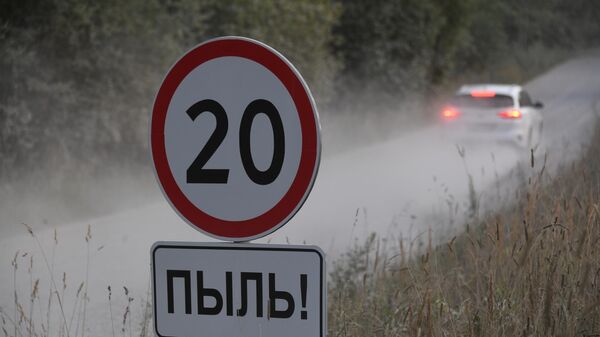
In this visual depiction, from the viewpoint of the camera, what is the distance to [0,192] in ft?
32.9

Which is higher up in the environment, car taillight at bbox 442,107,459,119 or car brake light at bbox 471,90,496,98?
car brake light at bbox 471,90,496,98

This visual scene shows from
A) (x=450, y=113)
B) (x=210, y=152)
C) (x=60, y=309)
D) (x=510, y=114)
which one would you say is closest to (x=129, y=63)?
(x=60, y=309)

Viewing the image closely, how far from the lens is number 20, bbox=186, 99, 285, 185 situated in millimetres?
2736

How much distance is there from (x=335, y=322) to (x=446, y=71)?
2405cm

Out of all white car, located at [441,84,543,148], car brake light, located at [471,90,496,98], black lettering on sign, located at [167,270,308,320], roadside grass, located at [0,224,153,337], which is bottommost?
roadside grass, located at [0,224,153,337]

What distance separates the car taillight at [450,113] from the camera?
16797mm

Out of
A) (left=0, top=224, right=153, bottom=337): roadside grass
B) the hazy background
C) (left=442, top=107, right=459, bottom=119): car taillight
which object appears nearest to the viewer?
(left=0, top=224, right=153, bottom=337): roadside grass

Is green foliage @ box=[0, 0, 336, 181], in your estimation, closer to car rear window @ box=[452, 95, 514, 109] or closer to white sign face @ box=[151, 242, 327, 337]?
car rear window @ box=[452, 95, 514, 109]

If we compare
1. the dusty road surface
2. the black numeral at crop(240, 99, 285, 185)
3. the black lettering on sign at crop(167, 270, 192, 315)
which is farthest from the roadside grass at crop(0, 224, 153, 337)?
the black numeral at crop(240, 99, 285, 185)

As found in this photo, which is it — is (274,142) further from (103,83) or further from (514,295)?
(103,83)

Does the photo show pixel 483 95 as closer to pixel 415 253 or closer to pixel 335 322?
pixel 415 253

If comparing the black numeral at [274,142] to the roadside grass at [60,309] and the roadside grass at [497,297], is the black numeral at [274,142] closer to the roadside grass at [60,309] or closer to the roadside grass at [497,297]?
the roadside grass at [497,297]

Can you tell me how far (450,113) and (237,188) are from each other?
47.7 feet

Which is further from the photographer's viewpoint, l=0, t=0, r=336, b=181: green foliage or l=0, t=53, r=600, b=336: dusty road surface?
l=0, t=0, r=336, b=181: green foliage
